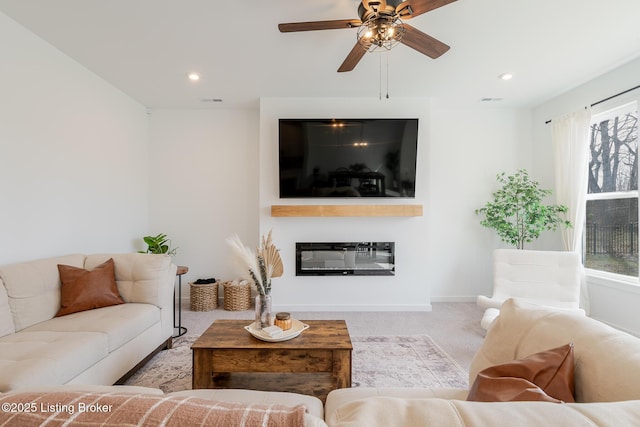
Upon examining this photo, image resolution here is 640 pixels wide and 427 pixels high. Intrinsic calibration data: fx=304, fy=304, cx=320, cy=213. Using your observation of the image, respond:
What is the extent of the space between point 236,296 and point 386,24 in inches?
130

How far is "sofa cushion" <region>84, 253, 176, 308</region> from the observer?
261 cm

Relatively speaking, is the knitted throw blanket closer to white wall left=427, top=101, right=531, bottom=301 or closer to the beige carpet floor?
the beige carpet floor

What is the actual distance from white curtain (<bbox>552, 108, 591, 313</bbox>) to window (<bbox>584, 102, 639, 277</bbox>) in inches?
5.0

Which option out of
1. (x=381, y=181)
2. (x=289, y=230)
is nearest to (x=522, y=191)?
(x=381, y=181)

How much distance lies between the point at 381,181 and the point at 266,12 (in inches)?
87.7

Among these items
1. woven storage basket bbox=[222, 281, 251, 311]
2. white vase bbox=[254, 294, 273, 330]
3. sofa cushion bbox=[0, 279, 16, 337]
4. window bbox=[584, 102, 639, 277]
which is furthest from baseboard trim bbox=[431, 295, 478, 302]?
sofa cushion bbox=[0, 279, 16, 337]

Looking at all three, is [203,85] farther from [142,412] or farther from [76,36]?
[142,412]

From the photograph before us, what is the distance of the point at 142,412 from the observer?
1.60 feet

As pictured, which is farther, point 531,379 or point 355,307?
point 355,307

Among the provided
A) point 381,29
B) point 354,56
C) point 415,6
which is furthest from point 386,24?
point 354,56

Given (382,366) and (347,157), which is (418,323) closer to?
(382,366)

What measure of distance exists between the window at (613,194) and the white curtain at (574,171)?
126mm

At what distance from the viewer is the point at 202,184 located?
4.26 meters

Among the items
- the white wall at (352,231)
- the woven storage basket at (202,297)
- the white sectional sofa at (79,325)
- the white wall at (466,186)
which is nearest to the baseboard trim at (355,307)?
the white wall at (352,231)
